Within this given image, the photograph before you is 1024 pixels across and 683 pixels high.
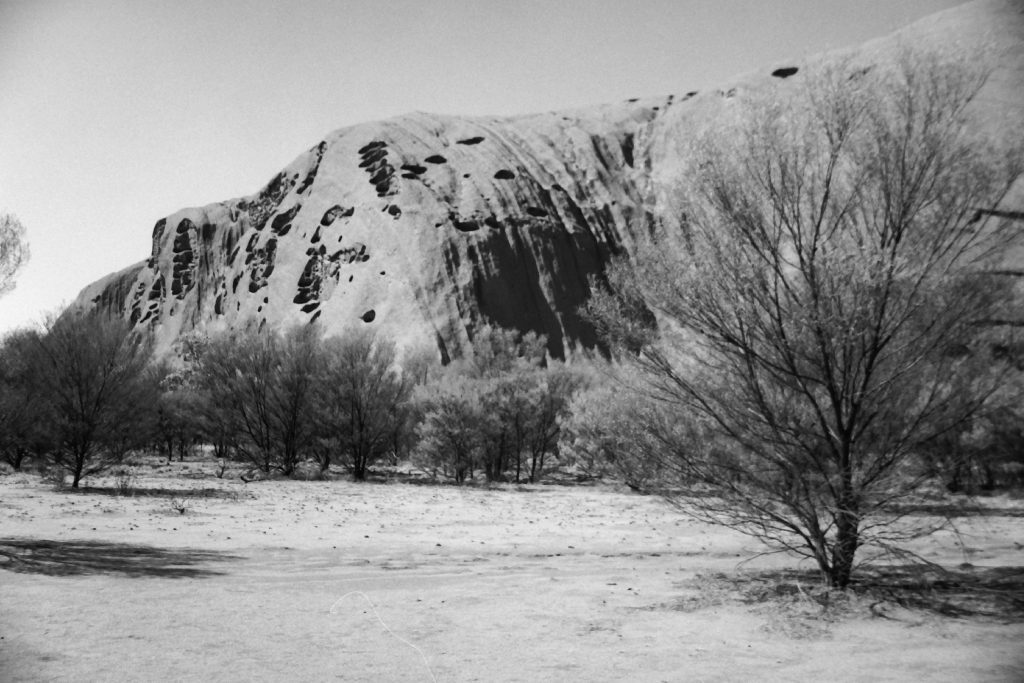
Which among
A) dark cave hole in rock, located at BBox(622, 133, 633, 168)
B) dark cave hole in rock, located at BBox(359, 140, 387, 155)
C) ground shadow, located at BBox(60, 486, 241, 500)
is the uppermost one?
dark cave hole in rock, located at BBox(622, 133, 633, 168)

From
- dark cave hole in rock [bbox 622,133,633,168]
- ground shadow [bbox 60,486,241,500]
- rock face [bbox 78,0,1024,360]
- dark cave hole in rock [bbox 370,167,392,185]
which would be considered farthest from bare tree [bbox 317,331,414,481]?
dark cave hole in rock [bbox 622,133,633,168]

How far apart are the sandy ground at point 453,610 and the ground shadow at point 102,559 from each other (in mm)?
43

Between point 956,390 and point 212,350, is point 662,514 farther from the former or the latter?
point 212,350

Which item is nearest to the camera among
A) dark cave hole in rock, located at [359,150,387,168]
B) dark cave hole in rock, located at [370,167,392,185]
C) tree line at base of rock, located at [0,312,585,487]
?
tree line at base of rock, located at [0,312,585,487]

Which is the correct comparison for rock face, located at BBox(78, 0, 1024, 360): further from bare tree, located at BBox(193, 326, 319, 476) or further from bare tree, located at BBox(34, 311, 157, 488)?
bare tree, located at BBox(34, 311, 157, 488)

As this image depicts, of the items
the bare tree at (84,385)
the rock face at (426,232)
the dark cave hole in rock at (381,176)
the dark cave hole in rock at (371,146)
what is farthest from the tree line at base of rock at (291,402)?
the dark cave hole in rock at (371,146)

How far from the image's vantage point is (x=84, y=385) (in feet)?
64.1

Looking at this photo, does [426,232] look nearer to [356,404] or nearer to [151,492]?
[356,404]

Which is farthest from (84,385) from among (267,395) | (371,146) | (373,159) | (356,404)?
(371,146)

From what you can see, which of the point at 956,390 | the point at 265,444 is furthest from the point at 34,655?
the point at 265,444

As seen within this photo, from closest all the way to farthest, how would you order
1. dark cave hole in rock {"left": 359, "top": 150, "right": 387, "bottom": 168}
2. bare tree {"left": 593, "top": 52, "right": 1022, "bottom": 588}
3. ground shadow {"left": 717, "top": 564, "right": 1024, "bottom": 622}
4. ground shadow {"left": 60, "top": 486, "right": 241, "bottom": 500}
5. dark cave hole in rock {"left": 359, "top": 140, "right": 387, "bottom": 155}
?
ground shadow {"left": 717, "top": 564, "right": 1024, "bottom": 622}, bare tree {"left": 593, "top": 52, "right": 1022, "bottom": 588}, ground shadow {"left": 60, "top": 486, "right": 241, "bottom": 500}, dark cave hole in rock {"left": 359, "top": 150, "right": 387, "bottom": 168}, dark cave hole in rock {"left": 359, "top": 140, "right": 387, "bottom": 155}

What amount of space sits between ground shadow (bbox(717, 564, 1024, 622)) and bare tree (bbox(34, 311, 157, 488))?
19589mm

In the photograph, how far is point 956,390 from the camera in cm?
691

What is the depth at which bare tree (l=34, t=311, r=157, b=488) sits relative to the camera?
63.0 ft
